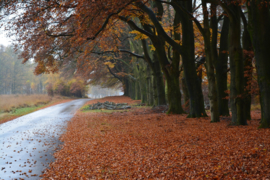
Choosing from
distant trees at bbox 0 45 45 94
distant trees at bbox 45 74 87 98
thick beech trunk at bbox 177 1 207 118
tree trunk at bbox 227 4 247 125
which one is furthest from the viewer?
distant trees at bbox 0 45 45 94

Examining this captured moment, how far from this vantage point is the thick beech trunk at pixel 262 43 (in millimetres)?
5816

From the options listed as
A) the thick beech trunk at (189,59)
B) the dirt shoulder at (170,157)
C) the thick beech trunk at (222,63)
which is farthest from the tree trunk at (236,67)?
the thick beech trunk at (189,59)

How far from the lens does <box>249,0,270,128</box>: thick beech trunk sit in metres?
5.82

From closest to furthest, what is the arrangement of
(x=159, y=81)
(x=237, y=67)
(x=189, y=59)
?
(x=237, y=67) → (x=189, y=59) → (x=159, y=81)

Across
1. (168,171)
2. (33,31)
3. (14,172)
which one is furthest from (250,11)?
(33,31)

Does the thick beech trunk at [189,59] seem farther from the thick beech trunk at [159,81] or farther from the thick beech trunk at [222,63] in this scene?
the thick beech trunk at [159,81]

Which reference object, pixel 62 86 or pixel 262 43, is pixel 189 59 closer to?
pixel 262 43

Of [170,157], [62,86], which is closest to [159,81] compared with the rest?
[170,157]

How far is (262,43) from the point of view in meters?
5.84

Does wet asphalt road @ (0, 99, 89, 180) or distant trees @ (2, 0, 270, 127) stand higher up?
distant trees @ (2, 0, 270, 127)

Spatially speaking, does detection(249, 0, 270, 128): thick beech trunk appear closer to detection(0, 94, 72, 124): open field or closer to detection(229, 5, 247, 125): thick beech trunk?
detection(229, 5, 247, 125): thick beech trunk

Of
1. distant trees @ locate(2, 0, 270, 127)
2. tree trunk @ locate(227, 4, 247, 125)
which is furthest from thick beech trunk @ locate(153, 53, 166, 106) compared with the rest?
tree trunk @ locate(227, 4, 247, 125)

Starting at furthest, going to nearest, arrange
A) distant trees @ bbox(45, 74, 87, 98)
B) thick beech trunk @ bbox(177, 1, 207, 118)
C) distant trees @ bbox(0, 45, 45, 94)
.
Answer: distant trees @ bbox(0, 45, 45, 94) → distant trees @ bbox(45, 74, 87, 98) → thick beech trunk @ bbox(177, 1, 207, 118)

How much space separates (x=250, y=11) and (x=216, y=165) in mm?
4595
